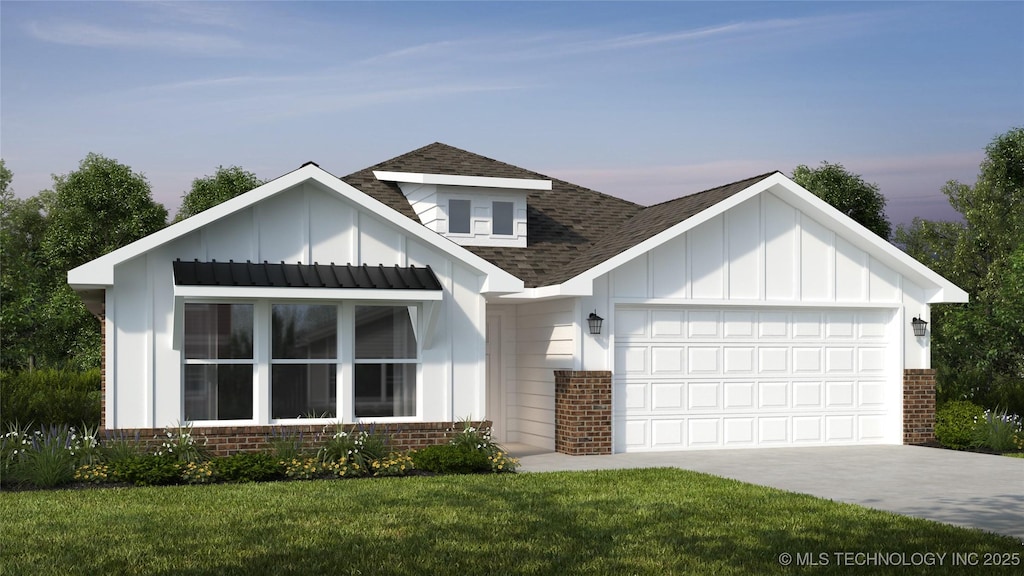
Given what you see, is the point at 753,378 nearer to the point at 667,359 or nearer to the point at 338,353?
the point at 667,359

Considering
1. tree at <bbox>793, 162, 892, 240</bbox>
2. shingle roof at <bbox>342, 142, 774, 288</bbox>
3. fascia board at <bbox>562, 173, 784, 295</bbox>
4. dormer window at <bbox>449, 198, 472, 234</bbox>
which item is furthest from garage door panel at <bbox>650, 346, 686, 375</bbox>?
tree at <bbox>793, 162, 892, 240</bbox>

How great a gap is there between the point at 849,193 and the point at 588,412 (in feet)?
72.9

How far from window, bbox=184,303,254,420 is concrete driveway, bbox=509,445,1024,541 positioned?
4.39 meters

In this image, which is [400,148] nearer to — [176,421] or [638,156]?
[638,156]

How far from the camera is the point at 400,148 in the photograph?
2466 centimetres

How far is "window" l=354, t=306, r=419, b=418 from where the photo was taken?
15750mm

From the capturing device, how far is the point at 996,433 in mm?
18594

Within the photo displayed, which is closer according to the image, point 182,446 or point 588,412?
point 182,446

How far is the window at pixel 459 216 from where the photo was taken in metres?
20.5

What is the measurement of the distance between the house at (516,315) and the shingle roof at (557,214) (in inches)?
3.1

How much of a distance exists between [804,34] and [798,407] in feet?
32.0

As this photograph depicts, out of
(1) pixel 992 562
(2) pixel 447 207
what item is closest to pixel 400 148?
(2) pixel 447 207

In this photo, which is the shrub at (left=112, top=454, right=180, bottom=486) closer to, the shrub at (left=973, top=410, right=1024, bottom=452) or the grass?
the grass

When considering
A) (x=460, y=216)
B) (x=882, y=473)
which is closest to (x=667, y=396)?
(x=882, y=473)
